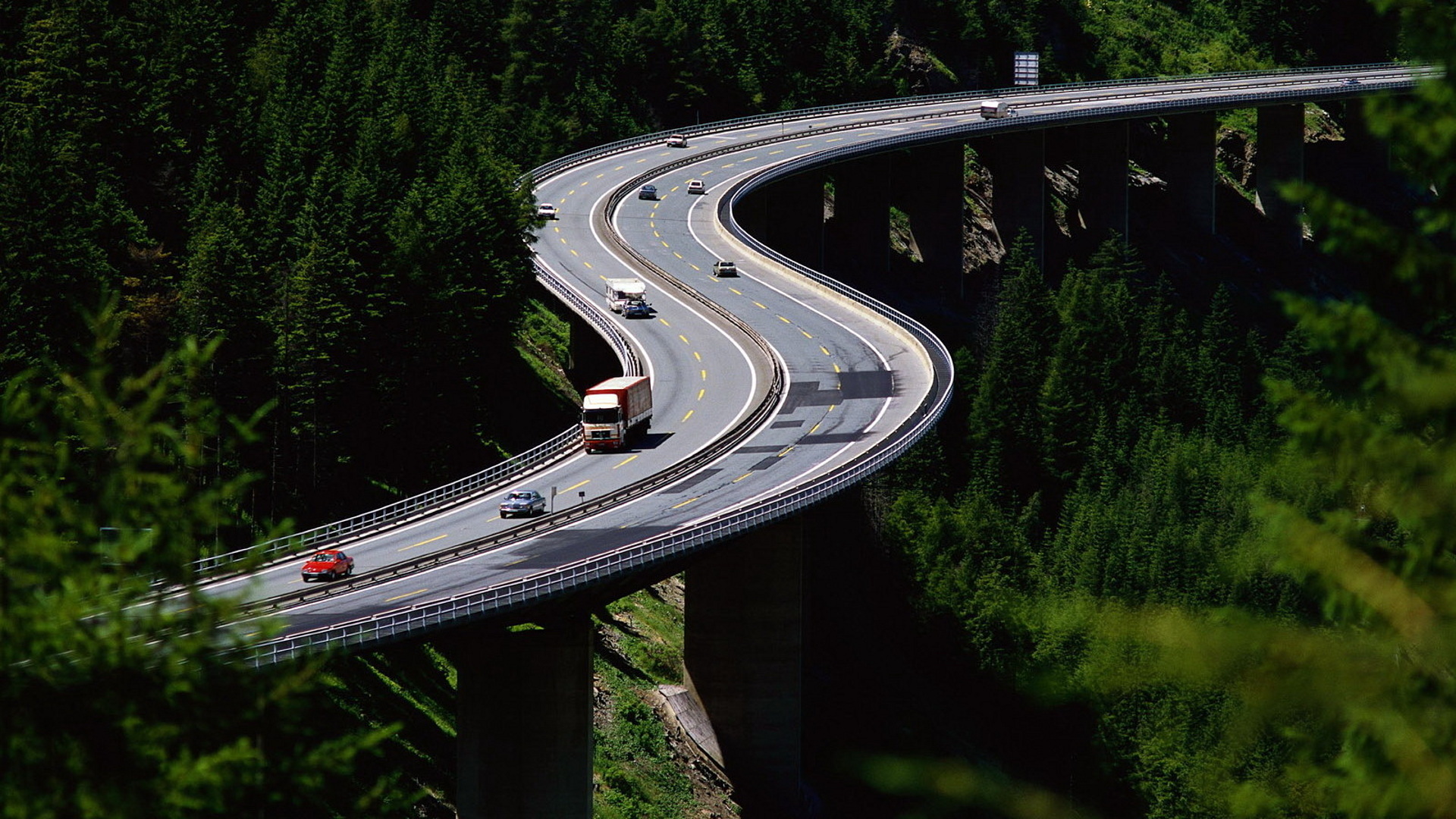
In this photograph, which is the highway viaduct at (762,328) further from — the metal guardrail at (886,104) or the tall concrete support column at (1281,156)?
the metal guardrail at (886,104)

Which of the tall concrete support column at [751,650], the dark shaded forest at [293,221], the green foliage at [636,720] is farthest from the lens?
the tall concrete support column at [751,650]

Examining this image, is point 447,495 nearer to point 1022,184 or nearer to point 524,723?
point 524,723

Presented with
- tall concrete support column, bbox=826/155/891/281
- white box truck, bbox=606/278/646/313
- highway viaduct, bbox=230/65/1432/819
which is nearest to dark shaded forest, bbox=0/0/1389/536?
white box truck, bbox=606/278/646/313

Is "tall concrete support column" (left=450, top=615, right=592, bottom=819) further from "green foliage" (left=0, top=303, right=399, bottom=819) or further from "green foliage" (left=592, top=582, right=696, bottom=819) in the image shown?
"green foliage" (left=0, top=303, right=399, bottom=819)

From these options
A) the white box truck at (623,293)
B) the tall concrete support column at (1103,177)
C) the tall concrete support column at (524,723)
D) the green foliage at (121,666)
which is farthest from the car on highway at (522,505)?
the tall concrete support column at (1103,177)

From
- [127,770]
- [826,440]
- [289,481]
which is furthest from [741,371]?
[127,770]

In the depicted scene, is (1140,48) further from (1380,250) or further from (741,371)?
(1380,250)

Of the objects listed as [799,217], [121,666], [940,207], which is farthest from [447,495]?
[940,207]
